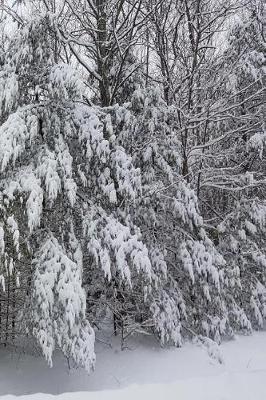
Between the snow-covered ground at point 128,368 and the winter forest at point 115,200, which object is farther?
the snow-covered ground at point 128,368

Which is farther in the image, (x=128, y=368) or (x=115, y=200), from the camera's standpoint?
(x=128, y=368)

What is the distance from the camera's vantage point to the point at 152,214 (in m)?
8.23

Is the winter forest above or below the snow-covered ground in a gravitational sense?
above

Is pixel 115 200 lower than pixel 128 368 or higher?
higher

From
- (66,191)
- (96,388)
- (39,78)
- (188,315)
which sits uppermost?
(39,78)

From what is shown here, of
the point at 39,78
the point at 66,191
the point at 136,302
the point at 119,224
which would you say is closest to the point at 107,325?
the point at 136,302

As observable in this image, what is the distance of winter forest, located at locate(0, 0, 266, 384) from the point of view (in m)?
6.47

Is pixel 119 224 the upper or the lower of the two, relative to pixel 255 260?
upper

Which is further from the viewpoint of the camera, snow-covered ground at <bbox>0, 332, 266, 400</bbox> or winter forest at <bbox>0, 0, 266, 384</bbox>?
snow-covered ground at <bbox>0, 332, 266, 400</bbox>

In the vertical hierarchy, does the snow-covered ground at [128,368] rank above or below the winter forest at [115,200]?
below

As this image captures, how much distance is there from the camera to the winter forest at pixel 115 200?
647 cm

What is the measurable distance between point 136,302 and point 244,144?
484 centimetres

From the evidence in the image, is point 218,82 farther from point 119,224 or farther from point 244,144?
point 119,224

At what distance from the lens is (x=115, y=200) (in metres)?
7.15
